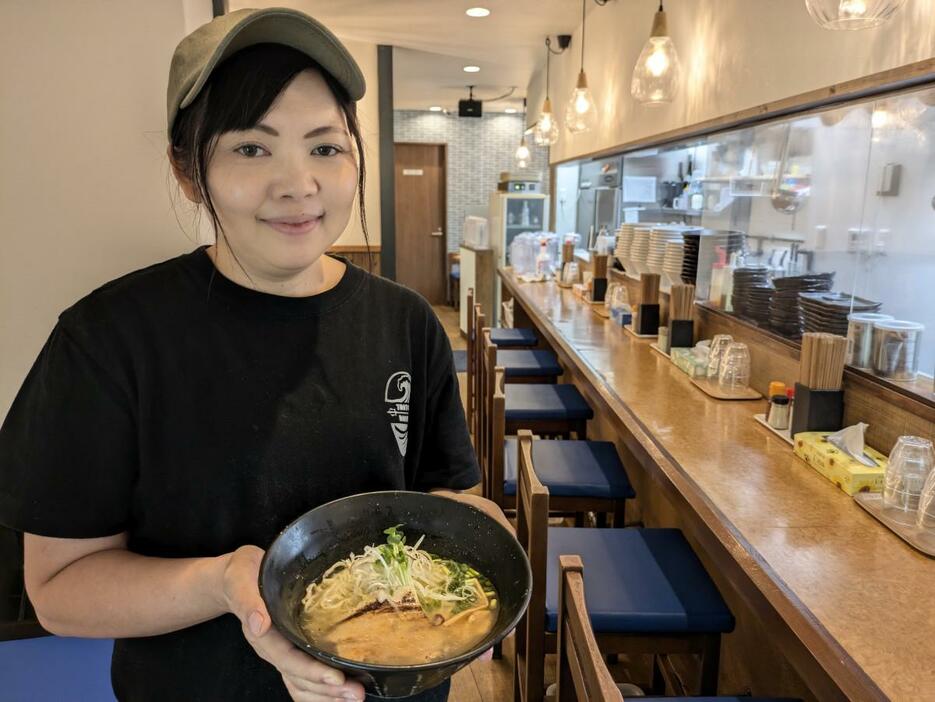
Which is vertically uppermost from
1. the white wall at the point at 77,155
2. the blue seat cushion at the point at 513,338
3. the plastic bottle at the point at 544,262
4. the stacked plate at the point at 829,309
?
the white wall at the point at 77,155

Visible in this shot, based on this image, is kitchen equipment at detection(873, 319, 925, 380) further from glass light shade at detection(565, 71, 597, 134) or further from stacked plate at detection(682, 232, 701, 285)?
glass light shade at detection(565, 71, 597, 134)

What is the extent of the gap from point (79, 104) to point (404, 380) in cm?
96

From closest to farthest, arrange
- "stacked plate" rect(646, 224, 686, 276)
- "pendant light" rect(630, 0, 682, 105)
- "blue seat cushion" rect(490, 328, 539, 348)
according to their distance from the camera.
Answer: "pendant light" rect(630, 0, 682, 105) → "stacked plate" rect(646, 224, 686, 276) → "blue seat cushion" rect(490, 328, 539, 348)

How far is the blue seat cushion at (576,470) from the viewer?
2.29 meters

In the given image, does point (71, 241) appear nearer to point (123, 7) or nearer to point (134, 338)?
point (123, 7)

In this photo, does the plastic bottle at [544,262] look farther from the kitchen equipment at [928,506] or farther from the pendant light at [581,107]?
the kitchen equipment at [928,506]

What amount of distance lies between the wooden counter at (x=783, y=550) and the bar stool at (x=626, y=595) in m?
0.12

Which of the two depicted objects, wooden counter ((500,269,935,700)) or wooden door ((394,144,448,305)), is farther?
wooden door ((394,144,448,305))

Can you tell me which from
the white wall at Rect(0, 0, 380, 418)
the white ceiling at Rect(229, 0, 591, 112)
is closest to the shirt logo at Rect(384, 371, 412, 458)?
the white wall at Rect(0, 0, 380, 418)

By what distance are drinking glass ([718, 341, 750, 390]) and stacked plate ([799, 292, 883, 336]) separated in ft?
0.73

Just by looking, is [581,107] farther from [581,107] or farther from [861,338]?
[861,338]

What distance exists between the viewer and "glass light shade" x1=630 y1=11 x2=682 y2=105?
9.54 feet

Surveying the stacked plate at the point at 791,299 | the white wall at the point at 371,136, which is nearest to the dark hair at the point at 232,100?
the stacked plate at the point at 791,299

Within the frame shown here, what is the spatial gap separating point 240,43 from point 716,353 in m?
2.01
